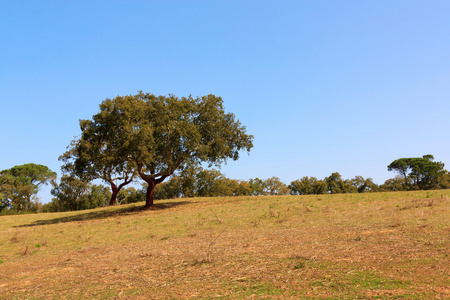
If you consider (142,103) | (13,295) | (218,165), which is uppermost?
(142,103)

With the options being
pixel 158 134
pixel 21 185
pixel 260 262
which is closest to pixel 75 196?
pixel 21 185

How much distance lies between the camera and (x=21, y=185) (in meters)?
71.6

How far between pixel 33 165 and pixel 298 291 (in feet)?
284

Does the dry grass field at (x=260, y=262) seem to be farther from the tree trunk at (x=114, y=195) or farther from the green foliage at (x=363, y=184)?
the green foliage at (x=363, y=184)

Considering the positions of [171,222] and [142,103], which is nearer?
[171,222]

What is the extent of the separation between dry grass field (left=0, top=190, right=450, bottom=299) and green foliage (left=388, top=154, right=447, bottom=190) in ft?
247

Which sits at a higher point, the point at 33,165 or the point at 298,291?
the point at 33,165

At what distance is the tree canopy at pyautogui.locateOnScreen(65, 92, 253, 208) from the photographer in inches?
1275

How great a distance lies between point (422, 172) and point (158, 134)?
81.6m

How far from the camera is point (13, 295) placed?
1020cm

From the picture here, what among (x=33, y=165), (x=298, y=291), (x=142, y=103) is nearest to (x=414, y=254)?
(x=298, y=291)

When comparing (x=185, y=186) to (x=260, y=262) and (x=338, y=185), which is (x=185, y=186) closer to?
(x=338, y=185)

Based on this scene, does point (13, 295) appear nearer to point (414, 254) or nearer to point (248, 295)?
point (248, 295)

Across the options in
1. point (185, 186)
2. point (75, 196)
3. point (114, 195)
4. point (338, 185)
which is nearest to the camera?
point (114, 195)
